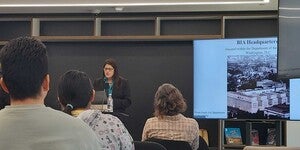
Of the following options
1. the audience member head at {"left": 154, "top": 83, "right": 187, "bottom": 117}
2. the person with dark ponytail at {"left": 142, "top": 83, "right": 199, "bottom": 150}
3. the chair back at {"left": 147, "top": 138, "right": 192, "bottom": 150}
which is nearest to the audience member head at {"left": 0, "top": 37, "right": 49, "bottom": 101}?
the chair back at {"left": 147, "top": 138, "right": 192, "bottom": 150}

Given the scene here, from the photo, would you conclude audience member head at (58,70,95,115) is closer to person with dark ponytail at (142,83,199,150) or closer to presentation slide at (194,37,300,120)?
person with dark ponytail at (142,83,199,150)

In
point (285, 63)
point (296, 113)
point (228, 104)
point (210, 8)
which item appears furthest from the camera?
point (210, 8)

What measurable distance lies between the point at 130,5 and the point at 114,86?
4.17 ft

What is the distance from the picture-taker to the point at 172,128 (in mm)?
3521

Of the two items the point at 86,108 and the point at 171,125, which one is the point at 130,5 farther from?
the point at 86,108

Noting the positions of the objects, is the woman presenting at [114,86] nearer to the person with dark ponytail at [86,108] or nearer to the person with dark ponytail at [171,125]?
the person with dark ponytail at [171,125]

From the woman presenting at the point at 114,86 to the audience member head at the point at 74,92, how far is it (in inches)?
124

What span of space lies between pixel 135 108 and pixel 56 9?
182 cm

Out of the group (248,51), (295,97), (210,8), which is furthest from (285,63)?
(210,8)

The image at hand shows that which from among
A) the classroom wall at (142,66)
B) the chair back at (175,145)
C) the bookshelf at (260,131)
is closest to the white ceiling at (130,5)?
the classroom wall at (142,66)

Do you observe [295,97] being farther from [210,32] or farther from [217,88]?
[210,32]

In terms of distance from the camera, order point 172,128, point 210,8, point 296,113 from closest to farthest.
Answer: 1. point 172,128
2. point 296,113
3. point 210,8

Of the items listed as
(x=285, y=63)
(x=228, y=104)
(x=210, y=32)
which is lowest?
(x=228, y=104)

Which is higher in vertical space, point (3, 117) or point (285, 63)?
point (285, 63)
